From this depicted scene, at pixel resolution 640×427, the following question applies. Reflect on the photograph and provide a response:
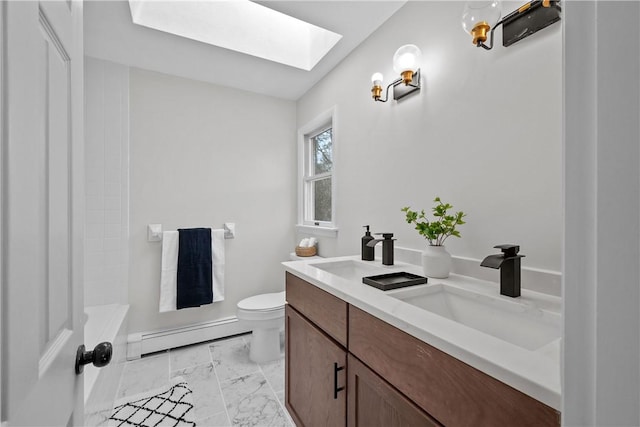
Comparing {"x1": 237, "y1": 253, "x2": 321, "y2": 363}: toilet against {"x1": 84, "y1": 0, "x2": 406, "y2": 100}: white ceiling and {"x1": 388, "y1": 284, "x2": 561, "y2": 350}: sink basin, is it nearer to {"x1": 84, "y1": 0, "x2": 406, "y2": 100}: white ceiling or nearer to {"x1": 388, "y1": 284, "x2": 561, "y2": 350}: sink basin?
{"x1": 388, "y1": 284, "x2": 561, "y2": 350}: sink basin

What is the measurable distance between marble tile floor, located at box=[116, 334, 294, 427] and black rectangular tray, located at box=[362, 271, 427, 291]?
41.3 inches

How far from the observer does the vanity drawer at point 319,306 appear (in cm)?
111

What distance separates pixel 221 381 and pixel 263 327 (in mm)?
445

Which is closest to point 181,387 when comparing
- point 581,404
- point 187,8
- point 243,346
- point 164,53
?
point 243,346

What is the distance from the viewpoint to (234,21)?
→ 6.86 ft

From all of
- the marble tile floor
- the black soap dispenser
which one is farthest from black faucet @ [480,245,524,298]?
the marble tile floor

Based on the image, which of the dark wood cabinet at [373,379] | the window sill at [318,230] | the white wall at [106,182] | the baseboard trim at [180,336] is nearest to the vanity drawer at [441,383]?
the dark wood cabinet at [373,379]

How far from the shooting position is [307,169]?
9.74 feet

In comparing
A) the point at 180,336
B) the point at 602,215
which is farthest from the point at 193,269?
the point at 602,215

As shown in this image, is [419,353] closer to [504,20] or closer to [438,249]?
[438,249]

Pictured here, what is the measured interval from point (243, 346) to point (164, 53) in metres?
2.45

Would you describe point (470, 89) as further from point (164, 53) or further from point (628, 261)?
point (164, 53)

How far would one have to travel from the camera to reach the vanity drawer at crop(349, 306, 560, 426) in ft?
1.82

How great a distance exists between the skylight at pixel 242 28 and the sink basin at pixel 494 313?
176 centimetres
